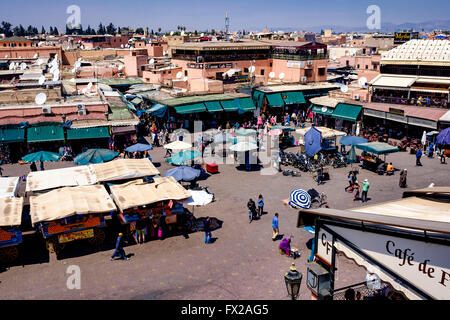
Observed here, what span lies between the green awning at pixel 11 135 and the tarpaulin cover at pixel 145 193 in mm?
13277

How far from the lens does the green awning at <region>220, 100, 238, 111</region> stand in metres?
35.5

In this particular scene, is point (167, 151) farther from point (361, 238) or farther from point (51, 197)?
point (361, 238)

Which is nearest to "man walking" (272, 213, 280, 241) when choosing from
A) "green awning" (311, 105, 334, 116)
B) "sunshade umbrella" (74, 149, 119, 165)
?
"sunshade umbrella" (74, 149, 119, 165)

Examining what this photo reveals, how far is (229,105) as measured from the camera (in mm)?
35812

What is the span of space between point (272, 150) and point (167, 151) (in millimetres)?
7854

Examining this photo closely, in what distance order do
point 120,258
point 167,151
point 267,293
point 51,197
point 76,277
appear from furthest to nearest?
point 167,151 → point 51,197 → point 120,258 → point 76,277 → point 267,293

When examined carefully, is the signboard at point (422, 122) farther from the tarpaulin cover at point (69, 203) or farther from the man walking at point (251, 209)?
the tarpaulin cover at point (69, 203)

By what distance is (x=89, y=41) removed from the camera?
10781 centimetres

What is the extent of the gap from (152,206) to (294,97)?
27344mm

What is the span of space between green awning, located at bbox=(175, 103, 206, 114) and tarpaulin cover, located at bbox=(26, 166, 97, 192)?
15.7 meters

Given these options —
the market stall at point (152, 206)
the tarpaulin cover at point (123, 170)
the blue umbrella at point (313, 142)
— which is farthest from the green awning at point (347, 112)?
the market stall at point (152, 206)

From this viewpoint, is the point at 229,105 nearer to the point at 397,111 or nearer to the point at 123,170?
the point at 397,111

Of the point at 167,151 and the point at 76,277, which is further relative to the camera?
the point at 167,151

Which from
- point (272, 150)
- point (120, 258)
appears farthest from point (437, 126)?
point (120, 258)
